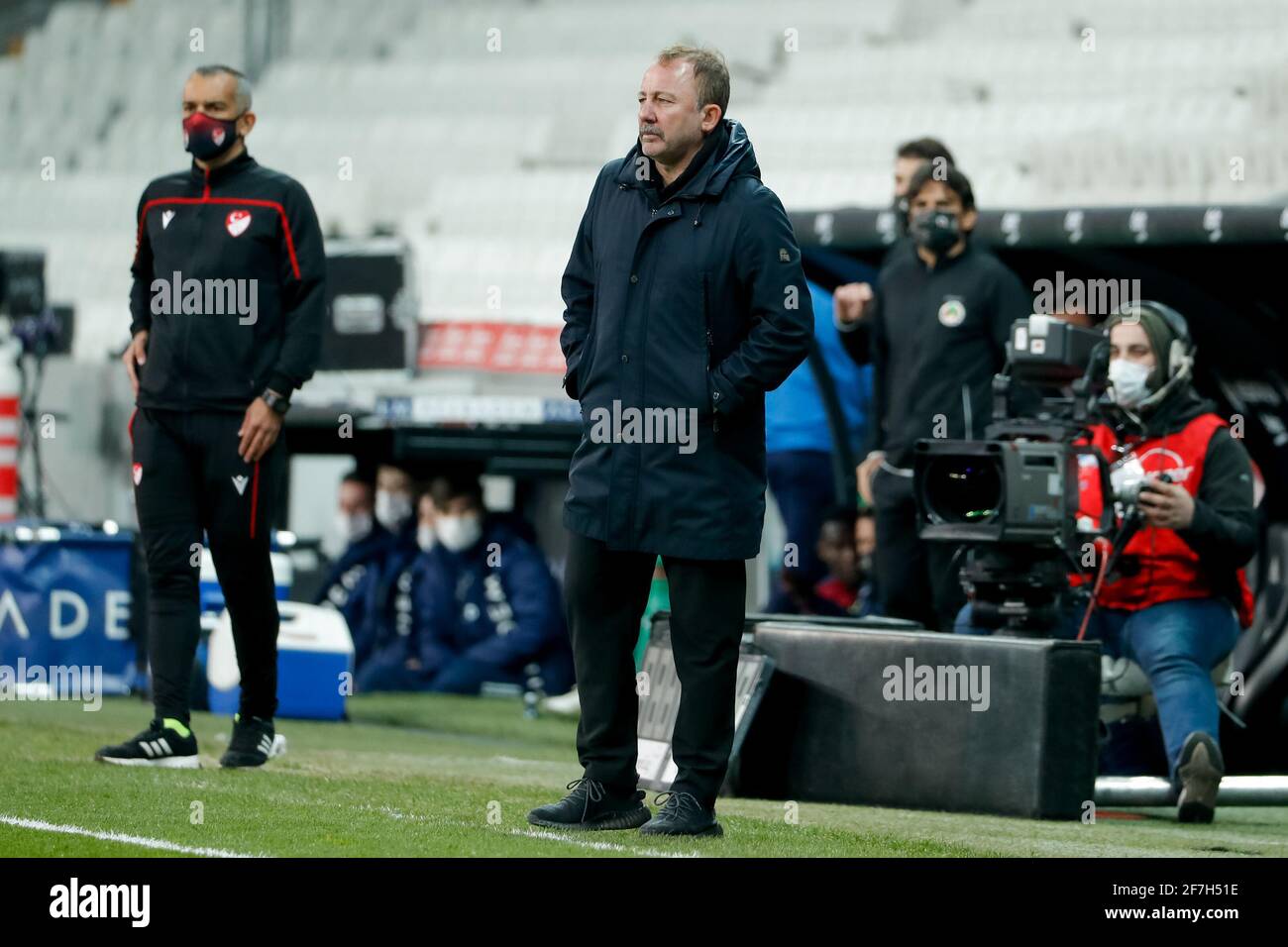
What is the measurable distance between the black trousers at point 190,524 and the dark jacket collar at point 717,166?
1.66m

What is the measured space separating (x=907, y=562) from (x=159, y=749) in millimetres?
2450

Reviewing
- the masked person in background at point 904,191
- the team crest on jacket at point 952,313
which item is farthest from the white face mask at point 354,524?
the team crest on jacket at point 952,313

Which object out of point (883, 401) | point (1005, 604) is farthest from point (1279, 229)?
point (1005, 604)

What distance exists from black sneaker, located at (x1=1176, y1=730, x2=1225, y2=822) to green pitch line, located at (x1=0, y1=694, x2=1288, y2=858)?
0.06 m

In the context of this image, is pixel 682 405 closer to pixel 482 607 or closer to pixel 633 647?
pixel 633 647

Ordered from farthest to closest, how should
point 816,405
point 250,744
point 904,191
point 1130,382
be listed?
point 816,405 → point 904,191 → point 1130,382 → point 250,744

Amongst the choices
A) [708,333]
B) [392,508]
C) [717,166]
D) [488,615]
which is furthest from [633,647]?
[392,508]

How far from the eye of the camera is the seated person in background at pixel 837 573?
33.4ft

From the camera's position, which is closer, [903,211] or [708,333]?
[708,333]

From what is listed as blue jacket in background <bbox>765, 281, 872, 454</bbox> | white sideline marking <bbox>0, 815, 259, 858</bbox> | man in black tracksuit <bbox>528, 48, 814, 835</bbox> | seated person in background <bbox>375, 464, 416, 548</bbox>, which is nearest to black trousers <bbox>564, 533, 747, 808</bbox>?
man in black tracksuit <bbox>528, 48, 814, 835</bbox>

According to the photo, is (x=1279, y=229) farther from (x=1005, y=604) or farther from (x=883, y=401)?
(x=1005, y=604)

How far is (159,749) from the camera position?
6.20 m

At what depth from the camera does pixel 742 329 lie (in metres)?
5.02

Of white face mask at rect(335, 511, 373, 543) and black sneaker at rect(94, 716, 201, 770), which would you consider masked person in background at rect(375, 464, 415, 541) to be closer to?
white face mask at rect(335, 511, 373, 543)
